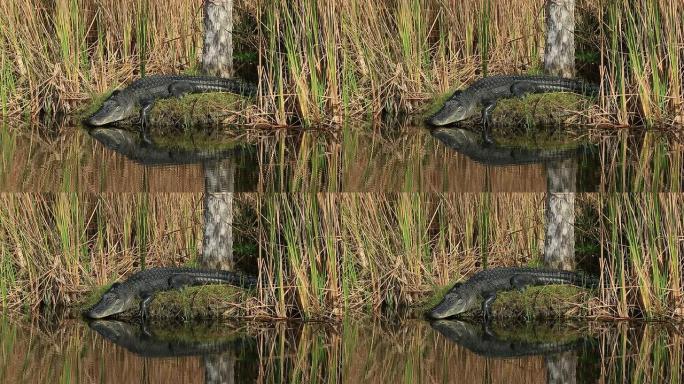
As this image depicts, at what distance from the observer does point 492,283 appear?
7387 mm

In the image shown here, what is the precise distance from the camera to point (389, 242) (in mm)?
7277

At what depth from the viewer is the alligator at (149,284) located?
7074 millimetres

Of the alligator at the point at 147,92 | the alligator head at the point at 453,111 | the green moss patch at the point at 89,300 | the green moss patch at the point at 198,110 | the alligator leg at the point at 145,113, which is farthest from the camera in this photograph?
the alligator head at the point at 453,111

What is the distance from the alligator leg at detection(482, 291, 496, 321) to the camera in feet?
23.8

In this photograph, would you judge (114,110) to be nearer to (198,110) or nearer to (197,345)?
(198,110)

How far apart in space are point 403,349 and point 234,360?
0.80 meters

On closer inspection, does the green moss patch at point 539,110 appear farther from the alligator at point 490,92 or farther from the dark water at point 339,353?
the dark water at point 339,353

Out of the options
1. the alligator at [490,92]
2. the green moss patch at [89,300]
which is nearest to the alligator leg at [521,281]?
the green moss patch at [89,300]

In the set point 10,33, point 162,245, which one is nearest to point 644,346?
point 162,245

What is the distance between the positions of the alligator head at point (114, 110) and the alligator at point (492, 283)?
508cm

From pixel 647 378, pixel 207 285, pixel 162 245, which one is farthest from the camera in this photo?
pixel 162 245

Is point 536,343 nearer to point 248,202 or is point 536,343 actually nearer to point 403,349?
point 403,349

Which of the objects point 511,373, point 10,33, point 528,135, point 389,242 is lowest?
point 511,373

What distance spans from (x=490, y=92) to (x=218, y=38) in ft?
8.04
